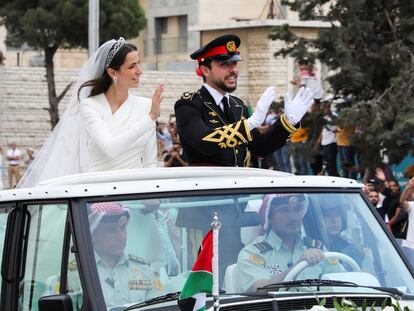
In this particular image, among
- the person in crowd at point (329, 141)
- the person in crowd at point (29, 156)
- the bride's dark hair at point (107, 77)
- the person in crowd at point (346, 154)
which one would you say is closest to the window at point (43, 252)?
the bride's dark hair at point (107, 77)

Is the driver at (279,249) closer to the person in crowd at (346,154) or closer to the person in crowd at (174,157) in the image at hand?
the person in crowd at (346,154)

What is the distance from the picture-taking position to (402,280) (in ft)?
20.1

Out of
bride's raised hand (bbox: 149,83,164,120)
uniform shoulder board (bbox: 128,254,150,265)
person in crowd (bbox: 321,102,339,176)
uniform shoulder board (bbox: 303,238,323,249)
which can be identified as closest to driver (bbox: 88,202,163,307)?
uniform shoulder board (bbox: 128,254,150,265)

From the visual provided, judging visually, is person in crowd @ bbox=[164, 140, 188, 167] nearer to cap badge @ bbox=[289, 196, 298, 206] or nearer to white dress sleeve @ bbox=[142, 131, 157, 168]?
white dress sleeve @ bbox=[142, 131, 157, 168]

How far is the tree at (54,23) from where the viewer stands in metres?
37.9

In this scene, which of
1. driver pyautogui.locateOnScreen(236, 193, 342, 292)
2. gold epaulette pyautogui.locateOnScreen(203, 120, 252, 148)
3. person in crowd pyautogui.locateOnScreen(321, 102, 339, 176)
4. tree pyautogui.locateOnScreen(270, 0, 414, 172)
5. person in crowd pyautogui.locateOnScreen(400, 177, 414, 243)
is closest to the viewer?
driver pyautogui.locateOnScreen(236, 193, 342, 292)

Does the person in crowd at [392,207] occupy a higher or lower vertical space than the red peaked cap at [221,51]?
lower

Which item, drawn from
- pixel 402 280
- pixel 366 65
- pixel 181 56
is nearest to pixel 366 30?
pixel 366 65

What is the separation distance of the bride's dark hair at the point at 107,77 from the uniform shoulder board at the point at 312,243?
272 cm

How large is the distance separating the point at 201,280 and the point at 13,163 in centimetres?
2949

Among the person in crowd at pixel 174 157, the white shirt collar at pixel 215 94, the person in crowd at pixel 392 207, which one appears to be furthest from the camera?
the person in crowd at pixel 174 157

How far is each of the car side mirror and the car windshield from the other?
21cm

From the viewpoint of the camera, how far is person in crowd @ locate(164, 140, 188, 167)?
28.6 meters

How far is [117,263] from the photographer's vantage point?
5754mm
